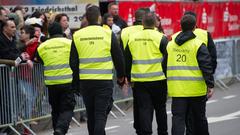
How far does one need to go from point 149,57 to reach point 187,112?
1226 millimetres

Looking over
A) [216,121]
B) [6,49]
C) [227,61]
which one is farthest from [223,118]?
[227,61]

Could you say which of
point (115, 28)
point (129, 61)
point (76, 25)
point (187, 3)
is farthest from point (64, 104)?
point (187, 3)

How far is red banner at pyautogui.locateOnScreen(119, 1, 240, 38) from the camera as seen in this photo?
59.1 feet

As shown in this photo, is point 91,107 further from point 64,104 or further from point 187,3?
point 187,3

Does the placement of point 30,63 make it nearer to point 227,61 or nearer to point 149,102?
point 149,102

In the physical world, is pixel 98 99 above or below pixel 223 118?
above

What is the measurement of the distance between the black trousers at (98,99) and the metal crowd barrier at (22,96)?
2685 millimetres

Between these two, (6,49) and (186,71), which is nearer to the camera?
(186,71)

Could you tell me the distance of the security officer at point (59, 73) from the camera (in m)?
11.0

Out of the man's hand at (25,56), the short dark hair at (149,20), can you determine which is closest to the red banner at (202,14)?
the man's hand at (25,56)

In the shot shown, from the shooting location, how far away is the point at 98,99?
9594 millimetres

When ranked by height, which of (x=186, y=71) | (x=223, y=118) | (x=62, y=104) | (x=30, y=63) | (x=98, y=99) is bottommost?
(x=223, y=118)

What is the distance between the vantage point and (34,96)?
496 inches

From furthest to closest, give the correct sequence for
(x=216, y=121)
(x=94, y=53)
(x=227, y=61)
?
(x=227, y=61), (x=216, y=121), (x=94, y=53)
